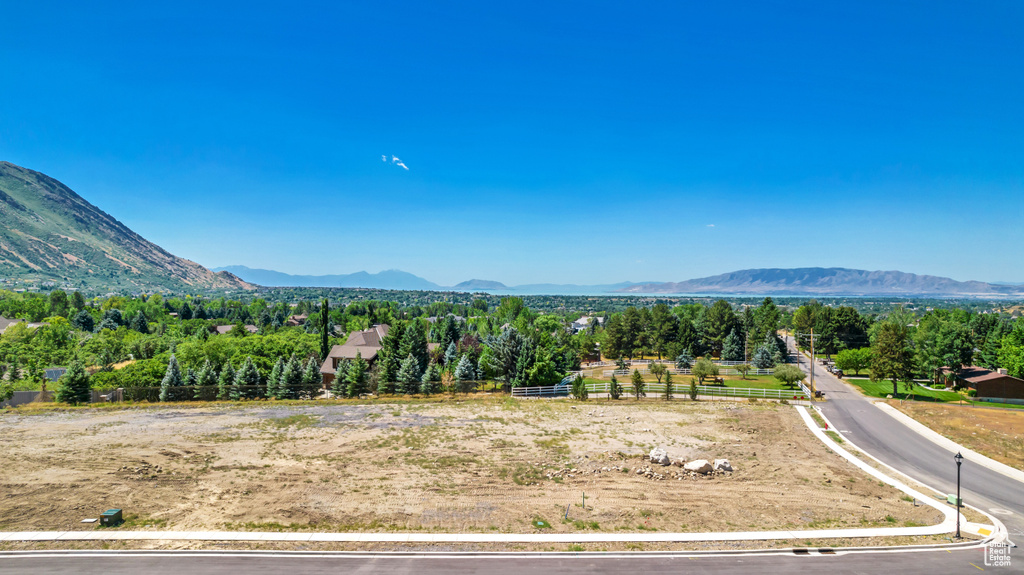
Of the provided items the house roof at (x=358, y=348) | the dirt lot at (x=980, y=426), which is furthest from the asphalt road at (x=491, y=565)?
the house roof at (x=358, y=348)

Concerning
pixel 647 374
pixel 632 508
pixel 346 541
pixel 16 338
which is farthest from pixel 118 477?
pixel 16 338

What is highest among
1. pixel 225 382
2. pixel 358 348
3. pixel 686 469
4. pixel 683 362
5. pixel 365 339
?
pixel 365 339

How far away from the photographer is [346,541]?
46.9 ft

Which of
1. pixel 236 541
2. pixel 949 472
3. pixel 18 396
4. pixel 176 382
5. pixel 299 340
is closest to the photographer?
pixel 236 541

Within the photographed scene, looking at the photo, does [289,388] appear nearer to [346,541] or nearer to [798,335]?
[346,541]

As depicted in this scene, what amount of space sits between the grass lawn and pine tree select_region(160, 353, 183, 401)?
65.2 metres

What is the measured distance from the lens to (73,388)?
120 feet

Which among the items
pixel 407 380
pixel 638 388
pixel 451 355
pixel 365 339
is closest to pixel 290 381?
pixel 407 380

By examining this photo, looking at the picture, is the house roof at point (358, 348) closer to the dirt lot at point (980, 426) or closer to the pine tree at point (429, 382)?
the pine tree at point (429, 382)

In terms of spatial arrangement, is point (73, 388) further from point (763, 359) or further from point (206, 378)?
point (763, 359)

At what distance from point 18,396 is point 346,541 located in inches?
1738

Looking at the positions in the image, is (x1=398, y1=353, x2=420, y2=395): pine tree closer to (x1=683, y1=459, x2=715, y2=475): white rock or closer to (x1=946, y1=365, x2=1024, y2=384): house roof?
(x1=683, y1=459, x2=715, y2=475): white rock

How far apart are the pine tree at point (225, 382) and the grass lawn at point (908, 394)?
201 feet

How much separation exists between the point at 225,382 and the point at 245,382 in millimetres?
2152
